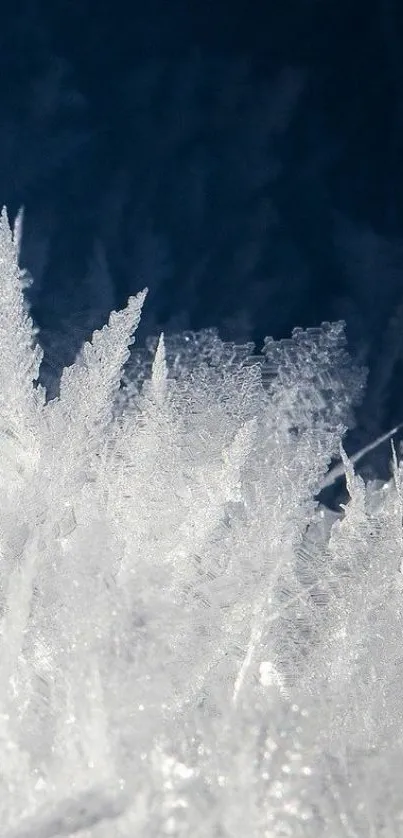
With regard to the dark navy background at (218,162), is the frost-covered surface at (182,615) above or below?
below

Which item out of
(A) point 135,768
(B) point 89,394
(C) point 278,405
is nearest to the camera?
(A) point 135,768

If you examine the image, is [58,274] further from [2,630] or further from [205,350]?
[2,630]

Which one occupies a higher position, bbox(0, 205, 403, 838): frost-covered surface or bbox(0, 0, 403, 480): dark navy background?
bbox(0, 0, 403, 480): dark navy background

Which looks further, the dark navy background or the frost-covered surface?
the dark navy background

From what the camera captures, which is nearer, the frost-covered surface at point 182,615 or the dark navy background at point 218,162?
the frost-covered surface at point 182,615

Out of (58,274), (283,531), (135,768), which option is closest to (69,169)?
(58,274)
